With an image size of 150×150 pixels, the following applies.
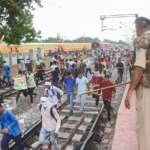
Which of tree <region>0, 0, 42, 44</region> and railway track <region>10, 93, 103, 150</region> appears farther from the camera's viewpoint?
tree <region>0, 0, 42, 44</region>

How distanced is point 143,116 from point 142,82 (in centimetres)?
36

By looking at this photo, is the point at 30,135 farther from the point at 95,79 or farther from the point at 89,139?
the point at 95,79

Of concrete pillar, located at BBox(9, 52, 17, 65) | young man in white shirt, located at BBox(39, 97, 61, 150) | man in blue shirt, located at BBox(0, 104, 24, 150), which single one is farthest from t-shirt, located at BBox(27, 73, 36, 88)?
concrete pillar, located at BBox(9, 52, 17, 65)

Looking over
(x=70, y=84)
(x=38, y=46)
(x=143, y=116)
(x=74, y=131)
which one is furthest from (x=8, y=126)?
(x=38, y=46)

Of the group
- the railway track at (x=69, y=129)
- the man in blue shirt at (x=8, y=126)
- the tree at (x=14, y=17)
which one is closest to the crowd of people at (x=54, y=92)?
the man in blue shirt at (x=8, y=126)

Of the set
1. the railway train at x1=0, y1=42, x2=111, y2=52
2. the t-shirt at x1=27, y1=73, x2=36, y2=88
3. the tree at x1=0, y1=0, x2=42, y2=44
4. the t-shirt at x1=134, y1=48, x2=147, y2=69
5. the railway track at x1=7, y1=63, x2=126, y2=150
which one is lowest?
the railway track at x1=7, y1=63, x2=126, y2=150

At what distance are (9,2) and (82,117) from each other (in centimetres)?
1346

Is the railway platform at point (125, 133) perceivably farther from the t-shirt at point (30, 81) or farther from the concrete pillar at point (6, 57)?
the concrete pillar at point (6, 57)

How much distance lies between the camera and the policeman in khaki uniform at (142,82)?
3553mm

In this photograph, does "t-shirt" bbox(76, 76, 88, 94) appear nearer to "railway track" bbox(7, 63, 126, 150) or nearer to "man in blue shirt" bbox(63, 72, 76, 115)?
"man in blue shirt" bbox(63, 72, 76, 115)

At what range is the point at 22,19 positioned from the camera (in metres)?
26.5

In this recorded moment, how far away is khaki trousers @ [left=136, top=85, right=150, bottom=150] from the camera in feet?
11.9

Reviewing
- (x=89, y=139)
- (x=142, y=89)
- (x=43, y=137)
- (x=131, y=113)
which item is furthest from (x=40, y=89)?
(x=142, y=89)

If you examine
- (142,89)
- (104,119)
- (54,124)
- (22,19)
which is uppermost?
(22,19)
